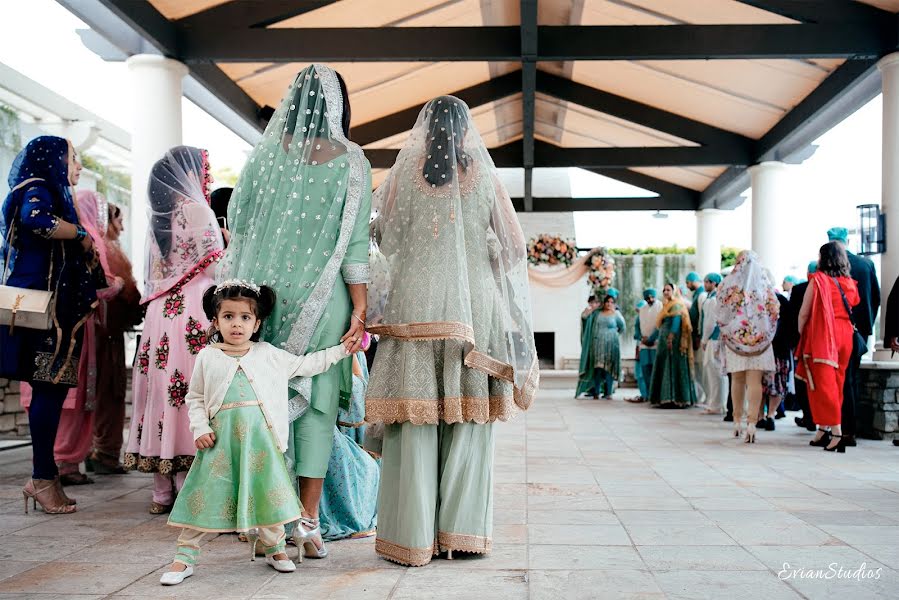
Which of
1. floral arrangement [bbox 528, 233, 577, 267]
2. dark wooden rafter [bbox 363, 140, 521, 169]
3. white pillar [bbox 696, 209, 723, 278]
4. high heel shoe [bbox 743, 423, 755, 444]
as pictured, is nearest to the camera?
high heel shoe [bbox 743, 423, 755, 444]

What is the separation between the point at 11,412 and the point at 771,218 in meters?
8.90

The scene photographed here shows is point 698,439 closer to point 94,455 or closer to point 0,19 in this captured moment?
point 94,455

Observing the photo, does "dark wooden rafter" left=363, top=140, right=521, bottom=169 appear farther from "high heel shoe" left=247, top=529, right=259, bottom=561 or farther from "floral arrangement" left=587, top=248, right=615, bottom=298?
"high heel shoe" left=247, top=529, right=259, bottom=561

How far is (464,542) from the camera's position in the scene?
9.52ft

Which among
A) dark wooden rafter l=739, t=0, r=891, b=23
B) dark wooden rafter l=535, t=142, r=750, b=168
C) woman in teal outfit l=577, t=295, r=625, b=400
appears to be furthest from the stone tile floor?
dark wooden rafter l=535, t=142, r=750, b=168

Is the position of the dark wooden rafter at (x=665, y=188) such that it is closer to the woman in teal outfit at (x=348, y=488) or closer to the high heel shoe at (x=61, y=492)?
the woman in teal outfit at (x=348, y=488)

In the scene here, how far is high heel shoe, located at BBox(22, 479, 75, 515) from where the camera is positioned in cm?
366

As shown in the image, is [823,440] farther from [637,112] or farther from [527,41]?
[637,112]

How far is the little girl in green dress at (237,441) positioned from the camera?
262 cm

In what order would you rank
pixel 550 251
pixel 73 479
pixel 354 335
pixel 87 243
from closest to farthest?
pixel 354 335, pixel 87 243, pixel 73 479, pixel 550 251

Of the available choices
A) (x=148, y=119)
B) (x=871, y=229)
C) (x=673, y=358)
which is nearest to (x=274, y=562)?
(x=148, y=119)

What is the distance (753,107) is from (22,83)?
797cm

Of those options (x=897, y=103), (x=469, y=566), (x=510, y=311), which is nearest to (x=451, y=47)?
(x=897, y=103)

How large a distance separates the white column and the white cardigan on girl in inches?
218
